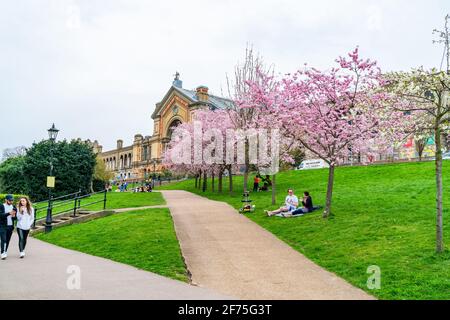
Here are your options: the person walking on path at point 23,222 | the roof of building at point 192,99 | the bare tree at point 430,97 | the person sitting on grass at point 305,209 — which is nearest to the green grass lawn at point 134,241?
the person walking on path at point 23,222

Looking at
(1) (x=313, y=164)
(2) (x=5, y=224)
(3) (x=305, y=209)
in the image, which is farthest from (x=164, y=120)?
(2) (x=5, y=224)

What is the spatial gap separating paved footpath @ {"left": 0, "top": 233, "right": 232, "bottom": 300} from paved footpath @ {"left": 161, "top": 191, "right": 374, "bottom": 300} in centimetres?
88

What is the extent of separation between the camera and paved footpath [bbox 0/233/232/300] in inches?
296

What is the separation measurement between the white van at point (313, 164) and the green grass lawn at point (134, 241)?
29788 mm

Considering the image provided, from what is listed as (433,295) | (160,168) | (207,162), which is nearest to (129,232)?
(433,295)

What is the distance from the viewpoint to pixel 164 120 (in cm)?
7638

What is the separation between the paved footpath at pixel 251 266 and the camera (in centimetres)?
805

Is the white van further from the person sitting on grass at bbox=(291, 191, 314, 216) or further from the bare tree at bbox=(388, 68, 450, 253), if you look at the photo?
the bare tree at bbox=(388, 68, 450, 253)

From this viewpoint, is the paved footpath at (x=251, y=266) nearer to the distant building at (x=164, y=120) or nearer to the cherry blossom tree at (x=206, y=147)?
the cherry blossom tree at (x=206, y=147)

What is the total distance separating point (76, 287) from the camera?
8117mm

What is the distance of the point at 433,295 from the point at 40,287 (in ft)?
23.7

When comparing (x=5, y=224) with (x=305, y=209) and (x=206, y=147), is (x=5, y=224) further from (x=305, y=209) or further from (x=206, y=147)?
(x=206, y=147)

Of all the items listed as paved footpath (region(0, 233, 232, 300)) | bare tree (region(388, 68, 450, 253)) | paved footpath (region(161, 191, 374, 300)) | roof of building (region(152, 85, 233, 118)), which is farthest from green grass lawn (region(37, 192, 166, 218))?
roof of building (region(152, 85, 233, 118))
